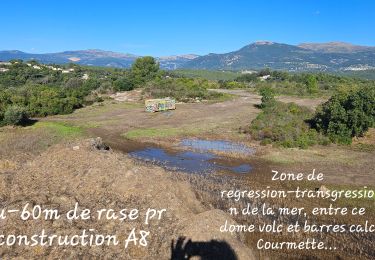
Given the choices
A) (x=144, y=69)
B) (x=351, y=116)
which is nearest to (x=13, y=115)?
(x=351, y=116)

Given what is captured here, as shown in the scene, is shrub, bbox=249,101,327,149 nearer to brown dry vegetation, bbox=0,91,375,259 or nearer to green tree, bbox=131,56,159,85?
brown dry vegetation, bbox=0,91,375,259

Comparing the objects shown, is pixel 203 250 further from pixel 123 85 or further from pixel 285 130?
pixel 123 85

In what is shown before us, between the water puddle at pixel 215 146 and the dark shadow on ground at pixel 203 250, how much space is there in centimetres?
1706

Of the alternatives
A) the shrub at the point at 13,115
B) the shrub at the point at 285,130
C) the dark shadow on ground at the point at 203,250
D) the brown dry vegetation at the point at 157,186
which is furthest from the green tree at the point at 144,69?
the dark shadow on ground at the point at 203,250

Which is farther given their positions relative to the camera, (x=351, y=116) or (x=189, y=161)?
(x=351, y=116)

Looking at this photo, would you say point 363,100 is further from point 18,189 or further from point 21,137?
point 21,137

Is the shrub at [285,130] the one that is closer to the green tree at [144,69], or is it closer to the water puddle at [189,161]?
the water puddle at [189,161]

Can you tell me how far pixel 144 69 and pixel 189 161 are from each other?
62896 mm

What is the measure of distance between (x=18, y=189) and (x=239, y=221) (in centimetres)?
902

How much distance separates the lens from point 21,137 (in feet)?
112

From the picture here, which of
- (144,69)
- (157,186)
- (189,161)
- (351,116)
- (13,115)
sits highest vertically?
(144,69)

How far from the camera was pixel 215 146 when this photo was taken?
3123 cm

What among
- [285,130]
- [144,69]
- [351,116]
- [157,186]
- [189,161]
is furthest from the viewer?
[144,69]

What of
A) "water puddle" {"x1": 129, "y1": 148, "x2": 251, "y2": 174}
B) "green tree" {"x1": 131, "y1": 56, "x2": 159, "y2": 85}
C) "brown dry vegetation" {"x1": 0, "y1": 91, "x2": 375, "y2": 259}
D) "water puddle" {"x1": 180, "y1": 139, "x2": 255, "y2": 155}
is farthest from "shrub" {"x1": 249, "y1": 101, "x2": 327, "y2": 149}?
"green tree" {"x1": 131, "y1": 56, "x2": 159, "y2": 85}
